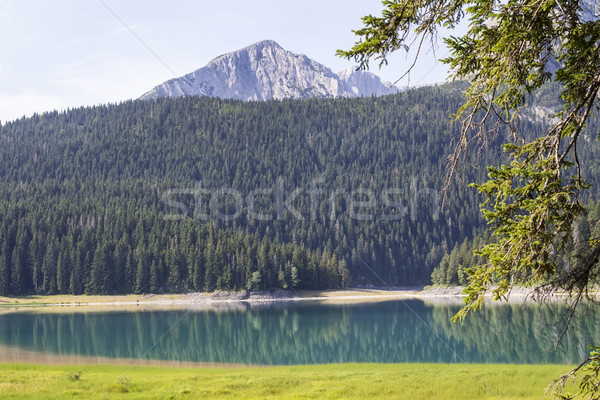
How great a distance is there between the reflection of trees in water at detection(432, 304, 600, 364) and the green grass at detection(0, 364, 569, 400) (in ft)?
13.2

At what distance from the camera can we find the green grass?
2502 centimetres

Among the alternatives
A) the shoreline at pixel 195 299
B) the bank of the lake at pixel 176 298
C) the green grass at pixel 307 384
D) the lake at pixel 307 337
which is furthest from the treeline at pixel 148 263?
the green grass at pixel 307 384

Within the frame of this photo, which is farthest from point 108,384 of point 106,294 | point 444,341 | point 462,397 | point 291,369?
point 106,294

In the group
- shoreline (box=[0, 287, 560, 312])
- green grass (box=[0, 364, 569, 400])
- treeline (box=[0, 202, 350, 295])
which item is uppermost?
treeline (box=[0, 202, 350, 295])

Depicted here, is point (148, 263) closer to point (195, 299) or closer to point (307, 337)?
point (195, 299)

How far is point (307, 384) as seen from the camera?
93.1ft

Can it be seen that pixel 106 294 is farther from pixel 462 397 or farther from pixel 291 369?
pixel 462 397

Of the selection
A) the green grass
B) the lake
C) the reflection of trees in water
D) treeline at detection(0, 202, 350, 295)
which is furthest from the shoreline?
the green grass

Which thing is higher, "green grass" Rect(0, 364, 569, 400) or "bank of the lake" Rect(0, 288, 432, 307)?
"green grass" Rect(0, 364, 569, 400)

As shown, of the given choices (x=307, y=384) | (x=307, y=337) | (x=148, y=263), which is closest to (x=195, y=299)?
(x=148, y=263)

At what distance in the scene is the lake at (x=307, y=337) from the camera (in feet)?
146

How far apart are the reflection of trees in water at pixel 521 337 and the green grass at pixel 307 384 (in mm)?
4034

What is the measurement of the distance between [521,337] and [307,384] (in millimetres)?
29358

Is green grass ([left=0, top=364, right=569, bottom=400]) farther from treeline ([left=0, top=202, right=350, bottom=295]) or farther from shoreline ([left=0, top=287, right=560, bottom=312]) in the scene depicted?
treeline ([left=0, top=202, right=350, bottom=295])
